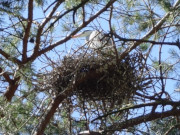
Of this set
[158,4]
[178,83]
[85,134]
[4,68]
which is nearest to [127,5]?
[158,4]

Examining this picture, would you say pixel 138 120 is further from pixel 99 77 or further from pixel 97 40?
pixel 97 40

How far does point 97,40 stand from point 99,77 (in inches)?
11.0

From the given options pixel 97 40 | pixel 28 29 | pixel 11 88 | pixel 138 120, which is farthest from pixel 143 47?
pixel 11 88

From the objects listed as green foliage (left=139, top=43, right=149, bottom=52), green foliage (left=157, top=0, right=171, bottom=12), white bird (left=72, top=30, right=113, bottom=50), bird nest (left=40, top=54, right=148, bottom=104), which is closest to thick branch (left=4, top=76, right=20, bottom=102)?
bird nest (left=40, top=54, right=148, bottom=104)

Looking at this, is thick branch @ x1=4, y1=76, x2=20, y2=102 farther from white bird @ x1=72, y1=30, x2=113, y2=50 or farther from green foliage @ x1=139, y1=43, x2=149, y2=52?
green foliage @ x1=139, y1=43, x2=149, y2=52

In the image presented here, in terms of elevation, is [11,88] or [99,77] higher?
[11,88]

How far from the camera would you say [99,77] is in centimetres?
346

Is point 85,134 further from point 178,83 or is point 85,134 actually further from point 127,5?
point 127,5

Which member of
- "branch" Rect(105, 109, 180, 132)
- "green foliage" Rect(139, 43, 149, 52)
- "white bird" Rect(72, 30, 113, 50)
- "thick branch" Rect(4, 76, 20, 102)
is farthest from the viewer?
"thick branch" Rect(4, 76, 20, 102)

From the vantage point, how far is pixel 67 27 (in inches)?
160

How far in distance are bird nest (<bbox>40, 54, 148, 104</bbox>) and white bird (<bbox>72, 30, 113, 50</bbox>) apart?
127 millimetres

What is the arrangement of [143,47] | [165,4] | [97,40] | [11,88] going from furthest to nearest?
[11,88] < [143,47] < [97,40] < [165,4]

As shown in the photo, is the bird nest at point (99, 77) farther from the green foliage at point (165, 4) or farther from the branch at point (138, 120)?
the green foliage at point (165, 4)

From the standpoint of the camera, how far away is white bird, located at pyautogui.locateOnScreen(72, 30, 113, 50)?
11.3ft
